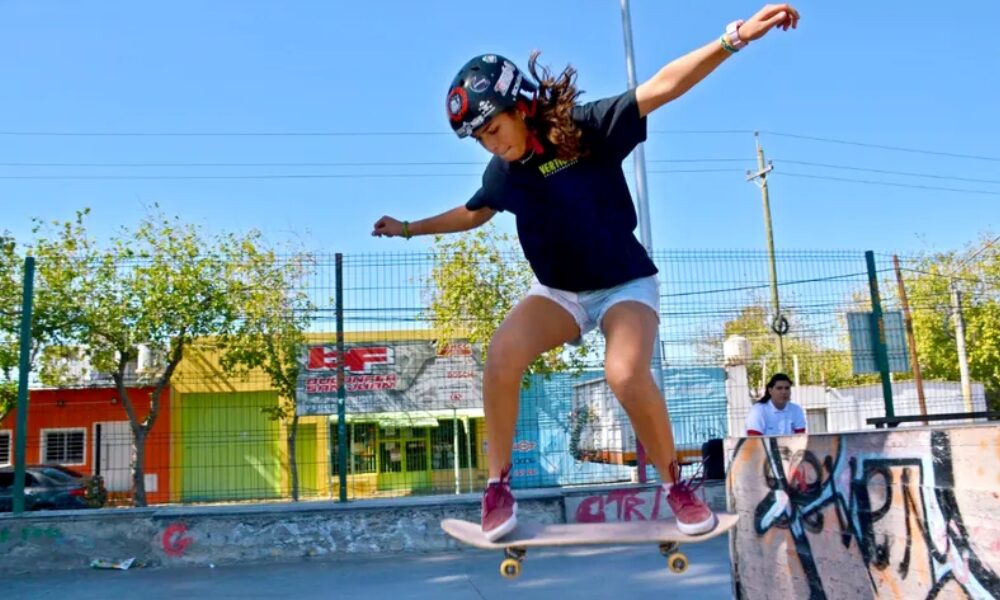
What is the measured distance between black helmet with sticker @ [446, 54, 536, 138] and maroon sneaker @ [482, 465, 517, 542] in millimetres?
1394

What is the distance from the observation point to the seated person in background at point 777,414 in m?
7.72

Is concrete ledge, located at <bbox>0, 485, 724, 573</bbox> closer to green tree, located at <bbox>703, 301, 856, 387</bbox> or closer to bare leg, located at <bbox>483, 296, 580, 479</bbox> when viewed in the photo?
green tree, located at <bbox>703, 301, 856, 387</bbox>

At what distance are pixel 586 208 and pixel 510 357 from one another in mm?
669

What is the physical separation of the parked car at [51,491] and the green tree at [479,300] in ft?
14.7

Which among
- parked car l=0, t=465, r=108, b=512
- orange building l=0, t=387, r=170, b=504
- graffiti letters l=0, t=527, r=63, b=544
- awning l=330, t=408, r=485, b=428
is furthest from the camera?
awning l=330, t=408, r=485, b=428

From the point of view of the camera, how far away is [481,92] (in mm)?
2980

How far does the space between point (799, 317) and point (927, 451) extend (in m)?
6.76

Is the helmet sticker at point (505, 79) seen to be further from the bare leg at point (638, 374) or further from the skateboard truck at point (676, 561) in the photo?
the skateboard truck at point (676, 561)

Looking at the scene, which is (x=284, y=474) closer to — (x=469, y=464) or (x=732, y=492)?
(x=469, y=464)

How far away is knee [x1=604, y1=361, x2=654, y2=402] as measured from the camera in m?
3.06

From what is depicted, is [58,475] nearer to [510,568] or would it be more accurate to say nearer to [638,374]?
[510,568]

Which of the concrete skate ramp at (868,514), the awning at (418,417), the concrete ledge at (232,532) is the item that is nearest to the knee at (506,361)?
the concrete skate ramp at (868,514)

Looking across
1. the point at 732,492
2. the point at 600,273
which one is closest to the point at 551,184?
the point at 600,273

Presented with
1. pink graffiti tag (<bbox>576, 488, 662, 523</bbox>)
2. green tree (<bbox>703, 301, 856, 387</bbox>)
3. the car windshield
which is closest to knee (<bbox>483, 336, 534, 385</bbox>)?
pink graffiti tag (<bbox>576, 488, 662, 523</bbox>)
